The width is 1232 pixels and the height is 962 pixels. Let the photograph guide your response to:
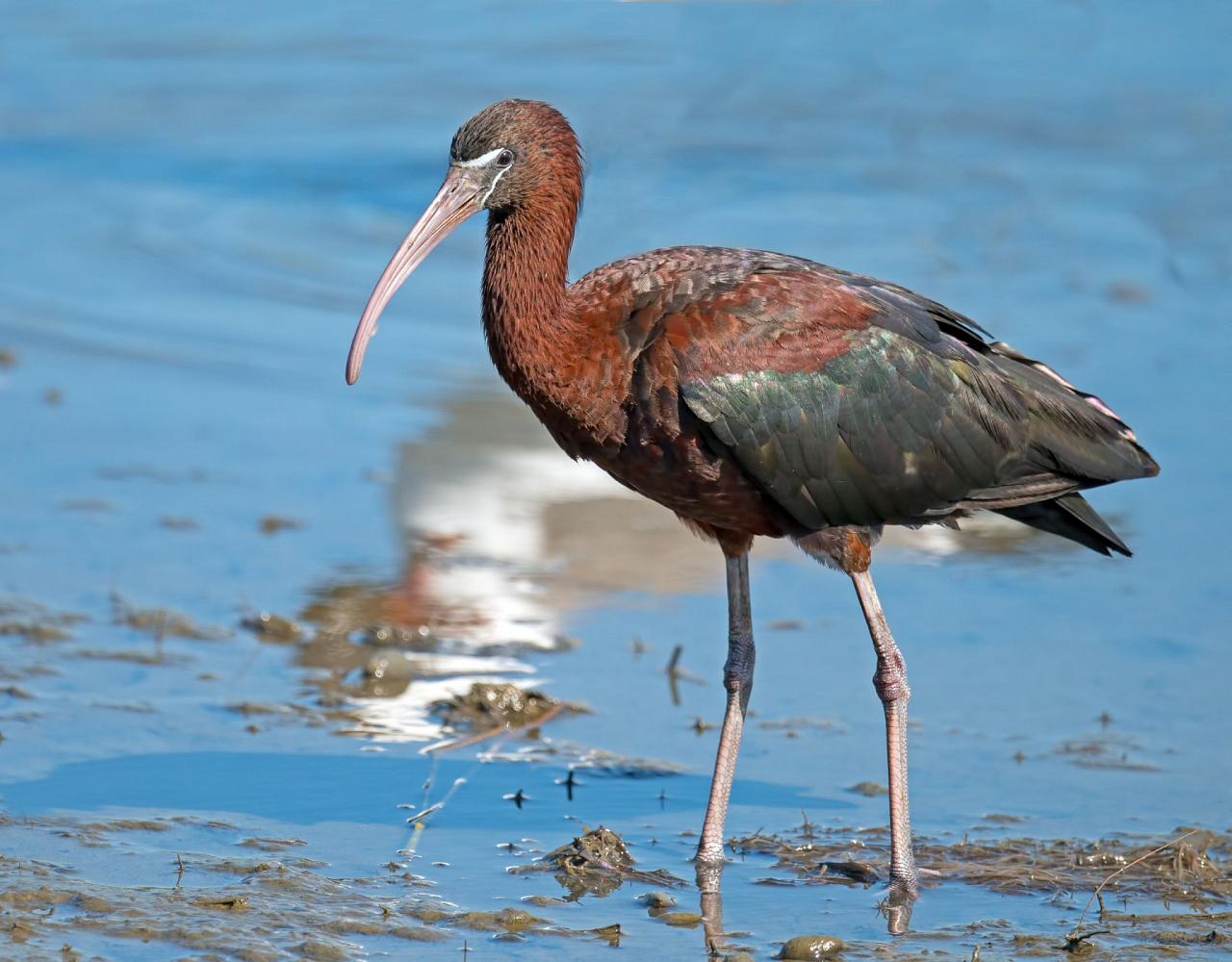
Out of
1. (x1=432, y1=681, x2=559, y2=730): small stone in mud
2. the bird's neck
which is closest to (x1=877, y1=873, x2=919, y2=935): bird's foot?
(x1=432, y1=681, x2=559, y2=730): small stone in mud

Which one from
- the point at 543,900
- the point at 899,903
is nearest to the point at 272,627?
the point at 543,900

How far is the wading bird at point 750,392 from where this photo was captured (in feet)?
22.1

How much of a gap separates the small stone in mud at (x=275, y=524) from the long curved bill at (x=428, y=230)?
3.18 metres

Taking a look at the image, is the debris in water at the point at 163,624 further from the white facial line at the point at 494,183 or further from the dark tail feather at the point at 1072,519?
the dark tail feather at the point at 1072,519

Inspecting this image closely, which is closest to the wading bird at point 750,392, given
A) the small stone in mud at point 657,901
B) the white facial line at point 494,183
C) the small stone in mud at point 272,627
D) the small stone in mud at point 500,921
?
the white facial line at point 494,183

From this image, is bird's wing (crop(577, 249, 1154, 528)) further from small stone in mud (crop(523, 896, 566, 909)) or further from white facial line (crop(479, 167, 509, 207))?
small stone in mud (crop(523, 896, 566, 909))

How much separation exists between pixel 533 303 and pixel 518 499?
3881mm

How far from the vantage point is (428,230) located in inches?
273

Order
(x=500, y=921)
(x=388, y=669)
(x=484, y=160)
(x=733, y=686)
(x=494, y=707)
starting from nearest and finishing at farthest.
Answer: (x=500, y=921), (x=484, y=160), (x=733, y=686), (x=494, y=707), (x=388, y=669)

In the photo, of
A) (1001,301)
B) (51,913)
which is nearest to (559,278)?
(51,913)

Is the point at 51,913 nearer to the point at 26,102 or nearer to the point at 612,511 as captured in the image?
the point at 612,511

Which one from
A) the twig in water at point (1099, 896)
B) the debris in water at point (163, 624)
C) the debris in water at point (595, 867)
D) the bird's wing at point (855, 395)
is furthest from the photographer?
the debris in water at point (163, 624)

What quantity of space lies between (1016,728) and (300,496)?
4.28 meters

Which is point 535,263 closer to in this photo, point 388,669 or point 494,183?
point 494,183
